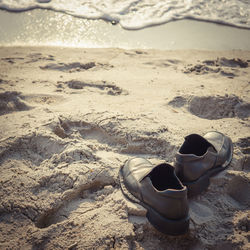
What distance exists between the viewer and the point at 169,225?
1.41 meters

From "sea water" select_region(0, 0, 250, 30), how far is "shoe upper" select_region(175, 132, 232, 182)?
3735 millimetres

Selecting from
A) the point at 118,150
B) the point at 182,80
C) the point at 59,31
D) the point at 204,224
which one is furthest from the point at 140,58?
the point at 204,224

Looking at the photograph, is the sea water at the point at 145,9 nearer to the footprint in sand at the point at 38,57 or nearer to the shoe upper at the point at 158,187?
the footprint in sand at the point at 38,57

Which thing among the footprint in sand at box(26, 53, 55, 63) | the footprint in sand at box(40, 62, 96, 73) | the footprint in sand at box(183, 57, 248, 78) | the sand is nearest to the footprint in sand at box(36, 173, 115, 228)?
the sand

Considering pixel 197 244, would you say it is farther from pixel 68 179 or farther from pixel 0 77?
pixel 0 77

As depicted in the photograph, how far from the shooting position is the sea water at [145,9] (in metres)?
5.28

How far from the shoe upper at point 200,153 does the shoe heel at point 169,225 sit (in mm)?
346

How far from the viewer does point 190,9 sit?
5.79m

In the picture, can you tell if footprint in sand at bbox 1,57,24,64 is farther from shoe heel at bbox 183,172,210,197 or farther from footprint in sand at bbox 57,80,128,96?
shoe heel at bbox 183,172,210,197

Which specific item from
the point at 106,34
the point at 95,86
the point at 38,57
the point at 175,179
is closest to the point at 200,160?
the point at 175,179

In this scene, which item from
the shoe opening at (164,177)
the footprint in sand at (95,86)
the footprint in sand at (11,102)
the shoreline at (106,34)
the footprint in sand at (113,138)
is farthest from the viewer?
the shoreline at (106,34)

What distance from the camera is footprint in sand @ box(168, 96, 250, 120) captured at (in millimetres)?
2533

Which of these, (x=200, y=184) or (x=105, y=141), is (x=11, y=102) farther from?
(x=200, y=184)

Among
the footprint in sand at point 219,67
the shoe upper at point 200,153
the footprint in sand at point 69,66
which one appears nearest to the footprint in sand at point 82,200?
the shoe upper at point 200,153
